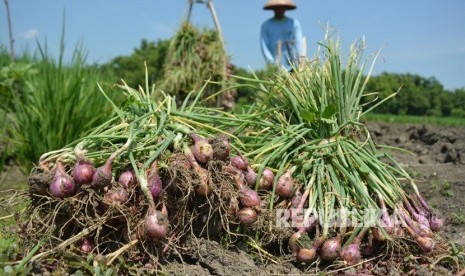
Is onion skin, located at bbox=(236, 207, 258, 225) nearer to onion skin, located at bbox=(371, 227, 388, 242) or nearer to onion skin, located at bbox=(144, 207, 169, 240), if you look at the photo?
onion skin, located at bbox=(144, 207, 169, 240)

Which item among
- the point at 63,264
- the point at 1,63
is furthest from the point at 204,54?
the point at 63,264

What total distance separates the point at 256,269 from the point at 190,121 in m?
0.70

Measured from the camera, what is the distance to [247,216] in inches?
88.2

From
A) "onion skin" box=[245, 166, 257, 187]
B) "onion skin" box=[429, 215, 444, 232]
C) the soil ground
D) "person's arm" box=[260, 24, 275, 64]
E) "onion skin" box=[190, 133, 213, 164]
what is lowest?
the soil ground

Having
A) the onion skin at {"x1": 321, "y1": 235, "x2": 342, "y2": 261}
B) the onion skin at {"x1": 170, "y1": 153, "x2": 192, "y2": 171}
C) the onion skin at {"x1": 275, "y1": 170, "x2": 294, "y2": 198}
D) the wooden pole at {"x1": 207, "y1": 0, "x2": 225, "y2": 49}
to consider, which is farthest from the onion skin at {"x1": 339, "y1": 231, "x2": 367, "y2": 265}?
the wooden pole at {"x1": 207, "y1": 0, "x2": 225, "y2": 49}

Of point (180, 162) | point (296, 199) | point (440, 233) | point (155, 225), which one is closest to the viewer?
point (155, 225)

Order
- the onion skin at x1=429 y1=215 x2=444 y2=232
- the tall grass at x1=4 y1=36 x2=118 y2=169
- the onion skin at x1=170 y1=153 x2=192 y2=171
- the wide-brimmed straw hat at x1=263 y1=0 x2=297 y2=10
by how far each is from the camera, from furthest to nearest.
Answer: the wide-brimmed straw hat at x1=263 y1=0 x2=297 y2=10 → the tall grass at x1=4 y1=36 x2=118 y2=169 → the onion skin at x1=429 y1=215 x2=444 y2=232 → the onion skin at x1=170 y1=153 x2=192 y2=171

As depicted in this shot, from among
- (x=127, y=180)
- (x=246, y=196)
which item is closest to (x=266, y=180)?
(x=246, y=196)

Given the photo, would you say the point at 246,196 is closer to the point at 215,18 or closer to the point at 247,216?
the point at 247,216

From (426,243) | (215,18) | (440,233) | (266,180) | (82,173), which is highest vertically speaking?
(215,18)

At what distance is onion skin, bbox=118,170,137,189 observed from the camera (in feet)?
6.78

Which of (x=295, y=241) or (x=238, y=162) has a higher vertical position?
(x=238, y=162)

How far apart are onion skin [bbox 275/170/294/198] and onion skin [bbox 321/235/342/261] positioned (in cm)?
28

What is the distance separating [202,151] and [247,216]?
1.05 feet
